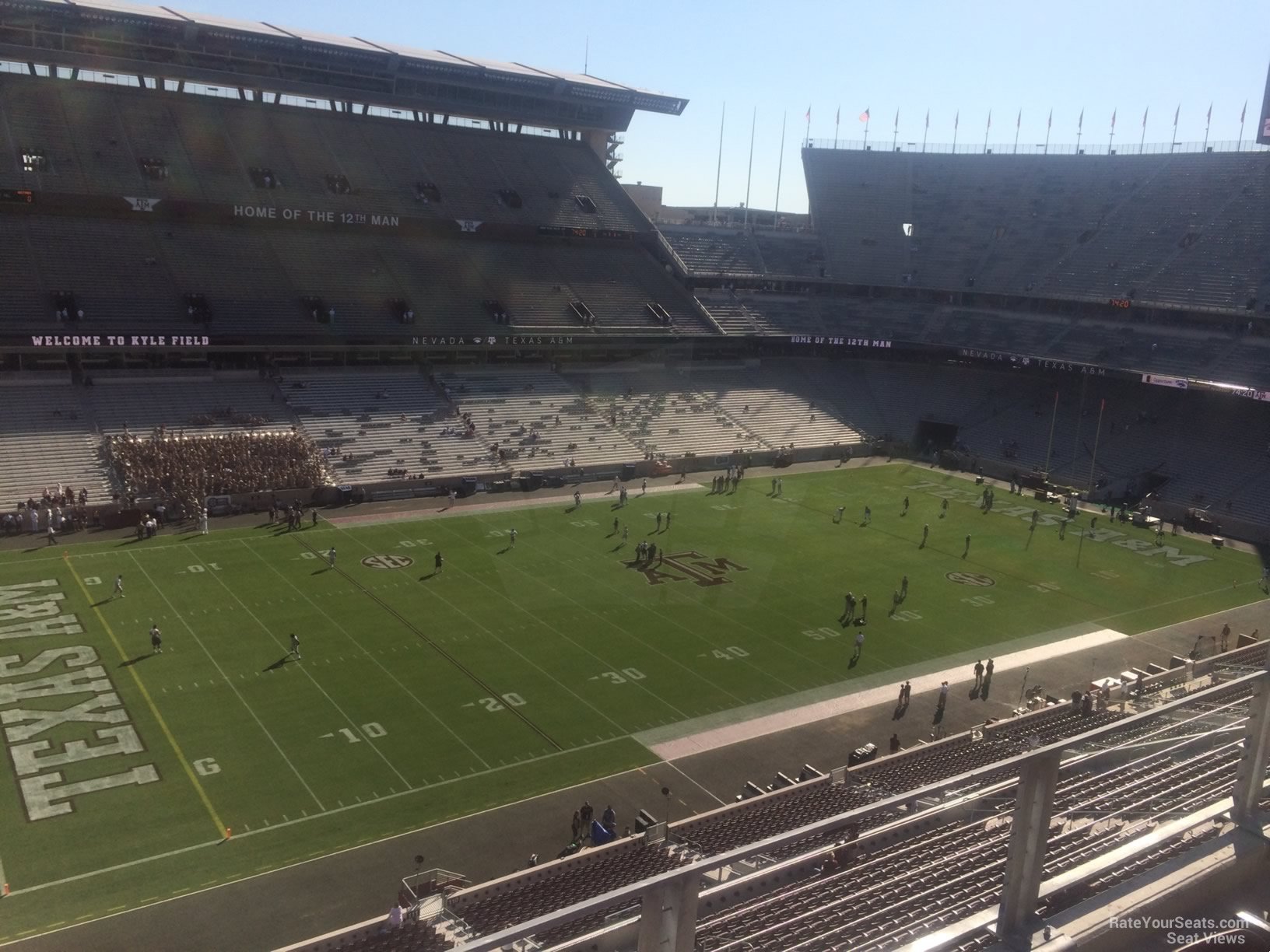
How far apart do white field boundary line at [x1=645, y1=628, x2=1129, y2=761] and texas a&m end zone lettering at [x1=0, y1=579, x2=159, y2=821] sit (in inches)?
395

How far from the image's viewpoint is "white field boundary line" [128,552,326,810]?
62.0ft

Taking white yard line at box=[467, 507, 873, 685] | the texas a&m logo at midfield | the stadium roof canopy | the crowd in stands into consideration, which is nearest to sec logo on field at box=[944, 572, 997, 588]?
the texas a&m logo at midfield

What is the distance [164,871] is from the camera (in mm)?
15906

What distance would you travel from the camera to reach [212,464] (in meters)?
38.4

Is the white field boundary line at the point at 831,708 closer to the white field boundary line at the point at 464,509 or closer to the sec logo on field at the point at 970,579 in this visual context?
the sec logo on field at the point at 970,579

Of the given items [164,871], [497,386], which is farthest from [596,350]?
[164,871]

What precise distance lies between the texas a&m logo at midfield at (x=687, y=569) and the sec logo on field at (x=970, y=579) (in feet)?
22.6

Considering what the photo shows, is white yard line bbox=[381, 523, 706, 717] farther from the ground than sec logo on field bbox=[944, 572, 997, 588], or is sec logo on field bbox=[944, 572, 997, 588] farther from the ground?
sec logo on field bbox=[944, 572, 997, 588]

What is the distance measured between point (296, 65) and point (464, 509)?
31.6 metres

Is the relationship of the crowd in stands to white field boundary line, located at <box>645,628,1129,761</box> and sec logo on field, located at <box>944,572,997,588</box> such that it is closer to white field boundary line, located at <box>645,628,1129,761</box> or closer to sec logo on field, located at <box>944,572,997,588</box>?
white field boundary line, located at <box>645,628,1129,761</box>

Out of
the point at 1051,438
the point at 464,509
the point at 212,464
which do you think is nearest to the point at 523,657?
the point at 464,509

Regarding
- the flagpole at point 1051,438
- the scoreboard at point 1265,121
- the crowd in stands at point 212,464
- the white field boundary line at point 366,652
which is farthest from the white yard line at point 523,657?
the flagpole at point 1051,438

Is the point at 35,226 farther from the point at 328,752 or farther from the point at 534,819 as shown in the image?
the point at 534,819

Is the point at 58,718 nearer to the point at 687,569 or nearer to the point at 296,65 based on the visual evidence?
the point at 687,569
